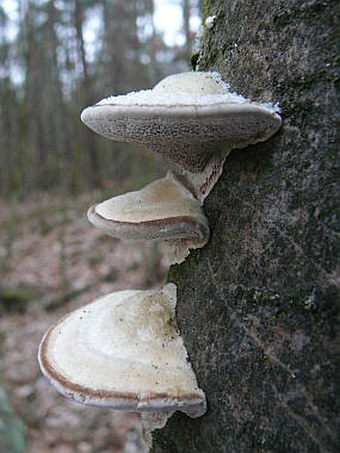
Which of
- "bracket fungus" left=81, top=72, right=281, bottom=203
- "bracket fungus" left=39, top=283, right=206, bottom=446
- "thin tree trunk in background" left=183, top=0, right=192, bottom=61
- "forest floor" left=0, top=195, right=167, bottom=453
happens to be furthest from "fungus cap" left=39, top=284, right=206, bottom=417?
"thin tree trunk in background" left=183, top=0, right=192, bottom=61

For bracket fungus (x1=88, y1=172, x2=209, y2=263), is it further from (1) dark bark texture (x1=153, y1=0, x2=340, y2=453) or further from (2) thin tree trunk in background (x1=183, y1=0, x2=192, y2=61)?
(2) thin tree trunk in background (x1=183, y1=0, x2=192, y2=61)

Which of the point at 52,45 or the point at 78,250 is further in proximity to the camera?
the point at 52,45

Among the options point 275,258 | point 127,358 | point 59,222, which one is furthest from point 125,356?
point 59,222

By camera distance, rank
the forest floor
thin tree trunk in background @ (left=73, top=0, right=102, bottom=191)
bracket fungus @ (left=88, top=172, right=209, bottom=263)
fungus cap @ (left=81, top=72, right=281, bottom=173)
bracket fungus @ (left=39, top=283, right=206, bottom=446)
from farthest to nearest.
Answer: thin tree trunk in background @ (left=73, top=0, right=102, bottom=191)
the forest floor
bracket fungus @ (left=88, top=172, right=209, bottom=263)
bracket fungus @ (left=39, top=283, right=206, bottom=446)
fungus cap @ (left=81, top=72, right=281, bottom=173)

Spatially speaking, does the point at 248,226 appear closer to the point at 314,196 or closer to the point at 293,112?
the point at 314,196

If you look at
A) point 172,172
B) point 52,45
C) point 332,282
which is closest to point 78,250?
point 172,172

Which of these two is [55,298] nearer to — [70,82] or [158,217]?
[158,217]

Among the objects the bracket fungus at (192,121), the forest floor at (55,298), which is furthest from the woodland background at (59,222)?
the bracket fungus at (192,121)

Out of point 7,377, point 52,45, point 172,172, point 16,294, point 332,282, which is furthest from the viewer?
point 52,45
